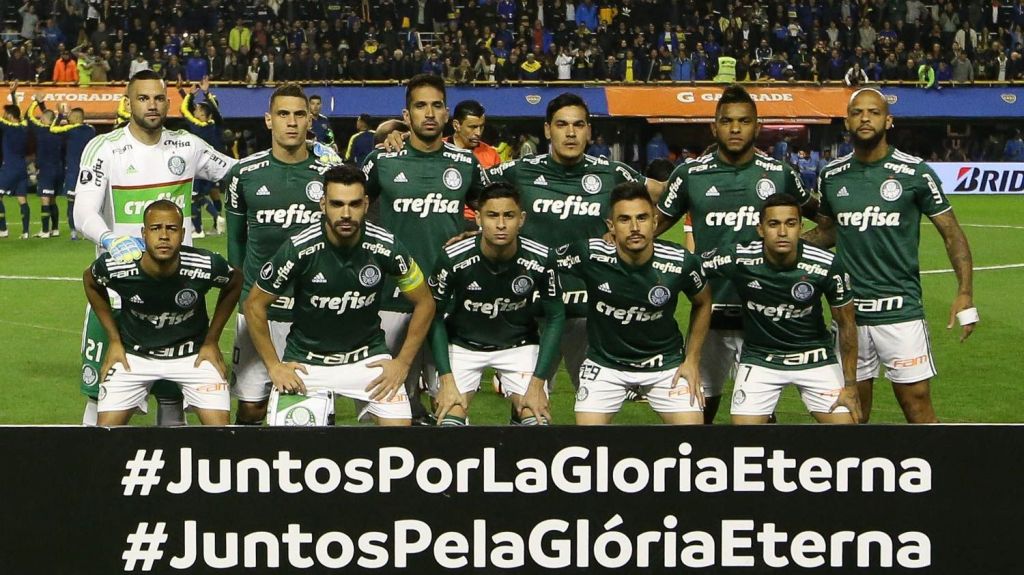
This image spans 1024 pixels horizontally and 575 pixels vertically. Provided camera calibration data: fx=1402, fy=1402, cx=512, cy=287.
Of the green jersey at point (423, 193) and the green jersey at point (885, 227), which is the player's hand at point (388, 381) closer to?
the green jersey at point (423, 193)

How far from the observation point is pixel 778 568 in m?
5.40

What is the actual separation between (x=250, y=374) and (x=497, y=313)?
1.47 metres

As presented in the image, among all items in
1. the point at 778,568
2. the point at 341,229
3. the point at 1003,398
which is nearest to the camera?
the point at 778,568

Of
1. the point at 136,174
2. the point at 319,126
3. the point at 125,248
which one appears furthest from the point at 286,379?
the point at 319,126

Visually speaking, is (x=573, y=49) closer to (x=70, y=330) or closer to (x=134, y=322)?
(x=70, y=330)

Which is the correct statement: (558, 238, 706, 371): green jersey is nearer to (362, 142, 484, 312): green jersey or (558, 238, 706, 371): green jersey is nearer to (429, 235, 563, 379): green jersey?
(429, 235, 563, 379): green jersey

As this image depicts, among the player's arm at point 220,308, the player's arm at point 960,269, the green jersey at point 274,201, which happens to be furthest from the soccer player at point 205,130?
the player's arm at point 960,269

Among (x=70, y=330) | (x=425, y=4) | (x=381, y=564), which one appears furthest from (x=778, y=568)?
(x=425, y=4)

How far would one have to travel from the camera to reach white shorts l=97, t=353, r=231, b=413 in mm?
7398

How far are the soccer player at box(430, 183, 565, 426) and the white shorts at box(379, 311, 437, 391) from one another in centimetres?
50

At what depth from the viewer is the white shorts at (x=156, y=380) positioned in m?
7.40

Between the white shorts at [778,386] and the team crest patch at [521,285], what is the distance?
123 cm

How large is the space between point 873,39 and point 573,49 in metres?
8.48

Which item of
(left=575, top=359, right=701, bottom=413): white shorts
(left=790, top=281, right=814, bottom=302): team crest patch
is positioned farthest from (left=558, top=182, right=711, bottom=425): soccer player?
(left=790, top=281, right=814, bottom=302): team crest patch
